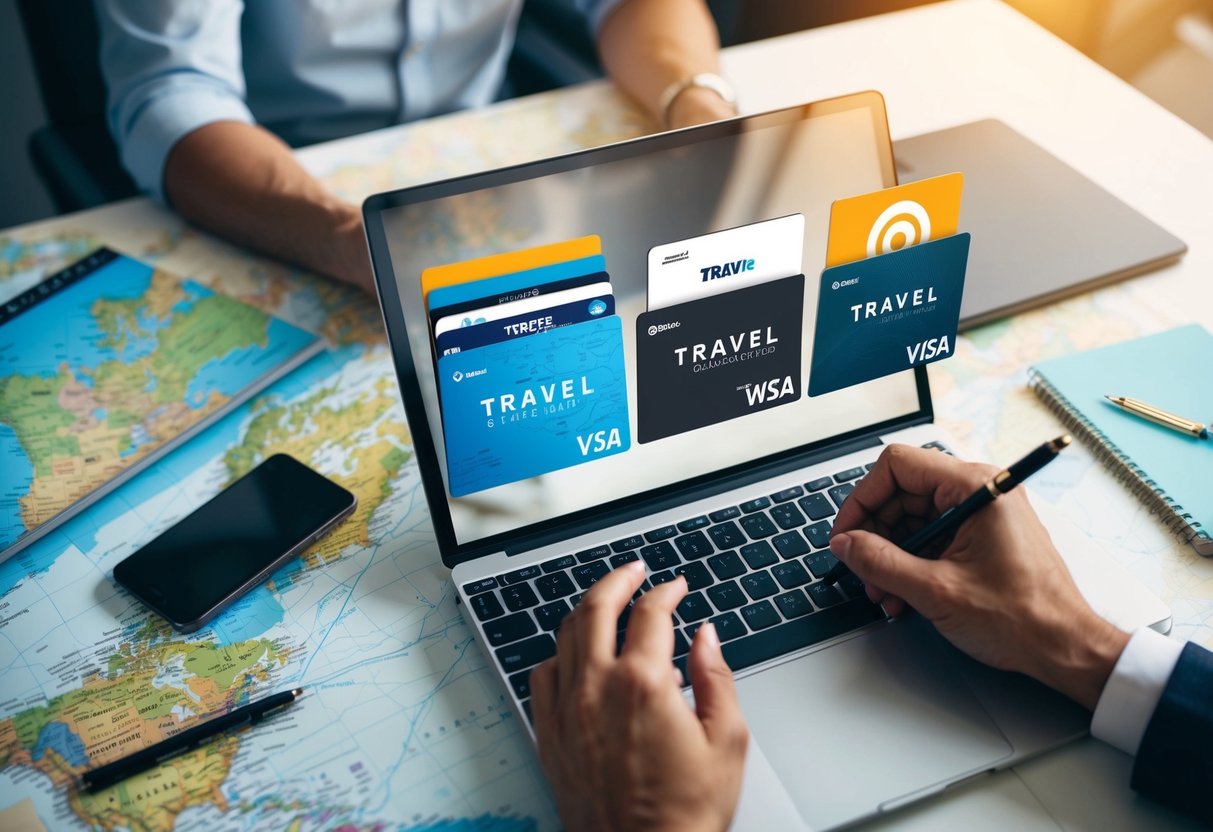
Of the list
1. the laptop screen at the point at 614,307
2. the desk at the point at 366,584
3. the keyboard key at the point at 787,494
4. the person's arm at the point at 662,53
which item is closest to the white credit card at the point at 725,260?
the laptop screen at the point at 614,307

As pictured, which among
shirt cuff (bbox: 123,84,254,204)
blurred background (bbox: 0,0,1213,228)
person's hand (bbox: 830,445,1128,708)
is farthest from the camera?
blurred background (bbox: 0,0,1213,228)

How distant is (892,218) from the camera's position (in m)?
0.80

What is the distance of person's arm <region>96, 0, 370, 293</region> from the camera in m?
1.10

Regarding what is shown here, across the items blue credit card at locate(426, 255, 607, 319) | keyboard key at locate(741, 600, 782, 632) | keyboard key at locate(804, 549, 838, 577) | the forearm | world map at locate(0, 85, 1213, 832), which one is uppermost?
blue credit card at locate(426, 255, 607, 319)

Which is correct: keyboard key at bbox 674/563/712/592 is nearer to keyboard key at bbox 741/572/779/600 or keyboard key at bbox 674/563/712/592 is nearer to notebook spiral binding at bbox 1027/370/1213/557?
keyboard key at bbox 741/572/779/600

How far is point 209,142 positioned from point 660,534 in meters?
0.81

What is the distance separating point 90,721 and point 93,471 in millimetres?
265

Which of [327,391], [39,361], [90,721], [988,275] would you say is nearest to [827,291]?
[988,275]

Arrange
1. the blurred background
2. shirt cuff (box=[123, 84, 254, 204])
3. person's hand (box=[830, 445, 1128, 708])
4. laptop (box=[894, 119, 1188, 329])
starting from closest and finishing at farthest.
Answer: person's hand (box=[830, 445, 1128, 708])
laptop (box=[894, 119, 1188, 329])
shirt cuff (box=[123, 84, 254, 204])
the blurred background

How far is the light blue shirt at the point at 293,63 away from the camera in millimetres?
1267

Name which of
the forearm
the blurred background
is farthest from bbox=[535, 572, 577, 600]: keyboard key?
the blurred background

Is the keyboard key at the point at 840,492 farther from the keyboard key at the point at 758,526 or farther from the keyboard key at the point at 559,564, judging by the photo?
the keyboard key at the point at 559,564

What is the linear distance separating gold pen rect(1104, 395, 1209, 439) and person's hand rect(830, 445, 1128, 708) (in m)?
0.25

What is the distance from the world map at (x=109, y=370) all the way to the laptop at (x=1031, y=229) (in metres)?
0.74
